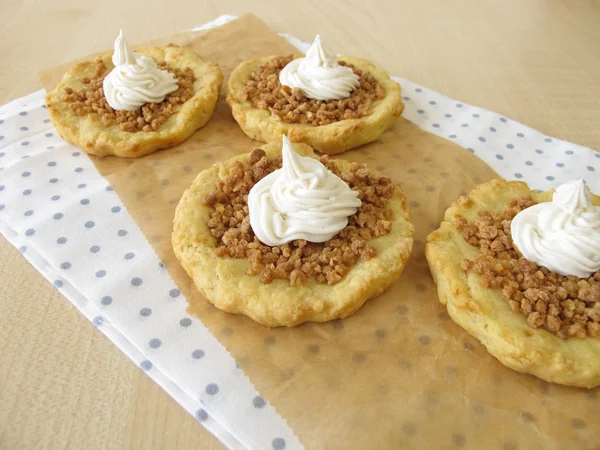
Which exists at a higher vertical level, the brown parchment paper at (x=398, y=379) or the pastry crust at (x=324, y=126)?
the pastry crust at (x=324, y=126)

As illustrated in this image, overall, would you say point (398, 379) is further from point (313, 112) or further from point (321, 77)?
point (321, 77)

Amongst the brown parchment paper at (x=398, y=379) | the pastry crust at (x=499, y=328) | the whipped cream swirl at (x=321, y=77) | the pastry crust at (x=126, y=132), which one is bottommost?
the brown parchment paper at (x=398, y=379)

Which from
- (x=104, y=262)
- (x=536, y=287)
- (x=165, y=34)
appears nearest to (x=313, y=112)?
(x=104, y=262)

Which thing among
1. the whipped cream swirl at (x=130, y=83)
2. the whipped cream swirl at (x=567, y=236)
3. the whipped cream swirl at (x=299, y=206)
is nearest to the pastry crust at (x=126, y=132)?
the whipped cream swirl at (x=130, y=83)

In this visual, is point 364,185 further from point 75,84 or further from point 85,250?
point 75,84

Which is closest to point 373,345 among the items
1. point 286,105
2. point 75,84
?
point 286,105

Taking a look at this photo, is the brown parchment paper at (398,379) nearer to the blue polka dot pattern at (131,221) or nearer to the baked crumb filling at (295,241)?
the blue polka dot pattern at (131,221)
